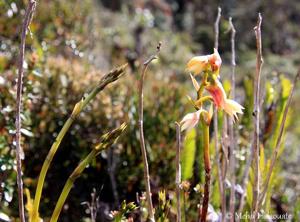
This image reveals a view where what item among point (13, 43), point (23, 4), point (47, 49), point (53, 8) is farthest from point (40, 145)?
point (53, 8)

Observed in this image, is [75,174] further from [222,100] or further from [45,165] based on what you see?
[222,100]

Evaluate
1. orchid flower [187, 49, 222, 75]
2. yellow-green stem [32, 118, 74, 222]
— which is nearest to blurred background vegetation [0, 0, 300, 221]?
yellow-green stem [32, 118, 74, 222]

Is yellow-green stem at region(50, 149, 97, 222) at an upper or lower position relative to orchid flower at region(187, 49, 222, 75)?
lower

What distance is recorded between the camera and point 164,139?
2404mm

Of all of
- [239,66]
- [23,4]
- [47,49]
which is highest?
[23,4]

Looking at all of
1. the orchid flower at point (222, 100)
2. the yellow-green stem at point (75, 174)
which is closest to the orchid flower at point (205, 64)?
the orchid flower at point (222, 100)

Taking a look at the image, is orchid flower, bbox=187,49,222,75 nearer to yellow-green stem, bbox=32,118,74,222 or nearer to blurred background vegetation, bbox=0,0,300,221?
yellow-green stem, bbox=32,118,74,222

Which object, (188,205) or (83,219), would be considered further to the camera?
(83,219)

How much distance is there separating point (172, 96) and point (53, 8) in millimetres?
2213

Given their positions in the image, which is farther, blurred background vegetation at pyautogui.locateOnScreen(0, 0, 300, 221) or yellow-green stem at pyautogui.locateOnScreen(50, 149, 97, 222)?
blurred background vegetation at pyautogui.locateOnScreen(0, 0, 300, 221)

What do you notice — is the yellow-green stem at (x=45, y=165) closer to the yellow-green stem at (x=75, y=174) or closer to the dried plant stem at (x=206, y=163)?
the yellow-green stem at (x=75, y=174)

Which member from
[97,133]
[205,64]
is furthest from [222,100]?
[97,133]

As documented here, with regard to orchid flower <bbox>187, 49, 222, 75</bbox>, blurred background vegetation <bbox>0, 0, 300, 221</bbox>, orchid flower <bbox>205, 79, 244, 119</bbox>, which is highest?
orchid flower <bbox>187, 49, 222, 75</bbox>

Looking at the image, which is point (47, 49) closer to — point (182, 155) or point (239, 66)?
point (182, 155)
